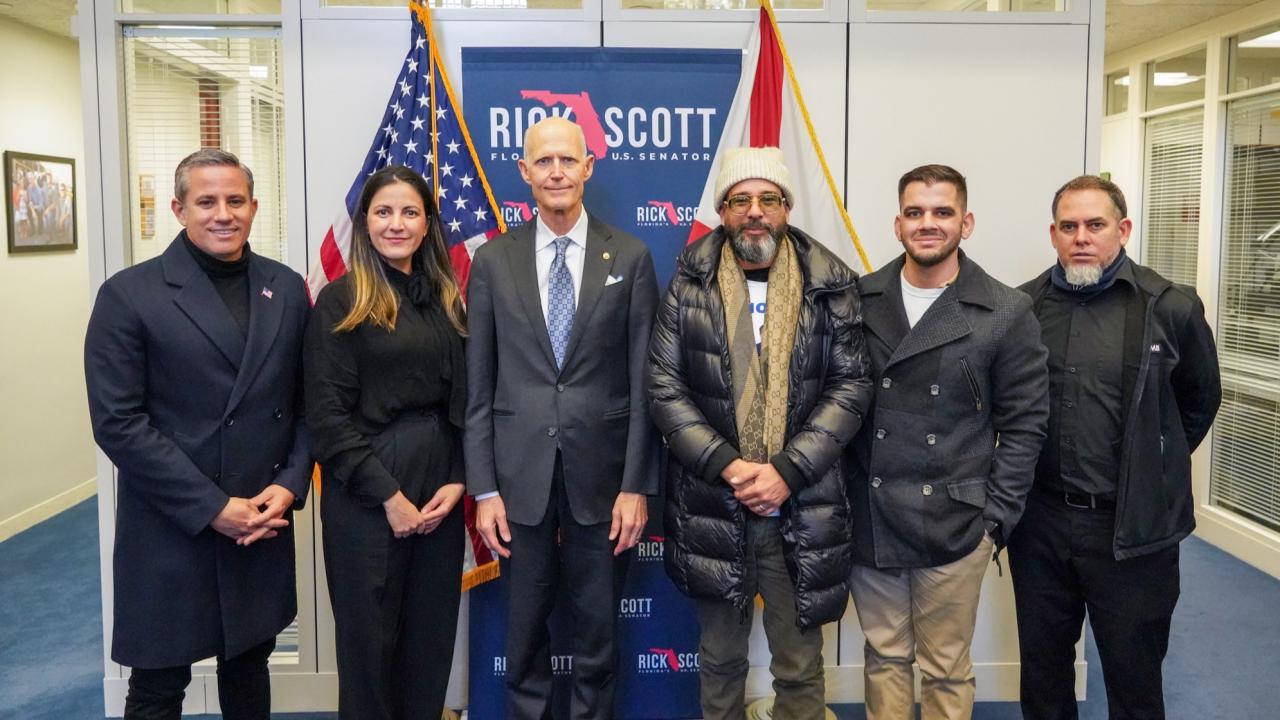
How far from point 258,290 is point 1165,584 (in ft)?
8.11

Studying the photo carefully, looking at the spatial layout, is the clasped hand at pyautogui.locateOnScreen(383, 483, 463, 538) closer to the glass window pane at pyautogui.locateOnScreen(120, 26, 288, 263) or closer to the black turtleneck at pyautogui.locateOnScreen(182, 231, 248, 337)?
the black turtleneck at pyautogui.locateOnScreen(182, 231, 248, 337)

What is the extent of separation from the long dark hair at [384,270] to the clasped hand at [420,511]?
426 mm

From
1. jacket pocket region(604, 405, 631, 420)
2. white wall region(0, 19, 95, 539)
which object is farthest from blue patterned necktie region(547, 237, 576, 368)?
white wall region(0, 19, 95, 539)

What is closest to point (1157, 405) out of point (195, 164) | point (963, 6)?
point (963, 6)

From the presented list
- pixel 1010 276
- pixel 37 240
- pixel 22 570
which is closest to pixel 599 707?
pixel 1010 276

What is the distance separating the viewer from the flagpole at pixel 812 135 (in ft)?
9.77

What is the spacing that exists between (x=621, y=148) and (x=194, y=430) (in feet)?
5.12

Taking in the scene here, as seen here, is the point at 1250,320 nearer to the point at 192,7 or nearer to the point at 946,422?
the point at 946,422

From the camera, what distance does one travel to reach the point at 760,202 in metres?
2.40

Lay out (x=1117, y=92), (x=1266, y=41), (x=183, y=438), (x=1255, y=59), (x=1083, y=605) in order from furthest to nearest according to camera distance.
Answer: (x=1117, y=92) < (x=1255, y=59) < (x=1266, y=41) < (x=1083, y=605) < (x=183, y=438)

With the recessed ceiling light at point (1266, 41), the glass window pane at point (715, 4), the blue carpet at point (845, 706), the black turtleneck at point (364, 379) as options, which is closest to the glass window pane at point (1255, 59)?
the recessed ceiling light at point (1266, 41)

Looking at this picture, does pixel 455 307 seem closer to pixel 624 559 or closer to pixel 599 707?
pixel 624 559

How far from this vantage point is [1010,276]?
3.17 meters

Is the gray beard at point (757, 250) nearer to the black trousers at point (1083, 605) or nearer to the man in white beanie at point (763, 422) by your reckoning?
the man in white beanie at point (763, 422)
